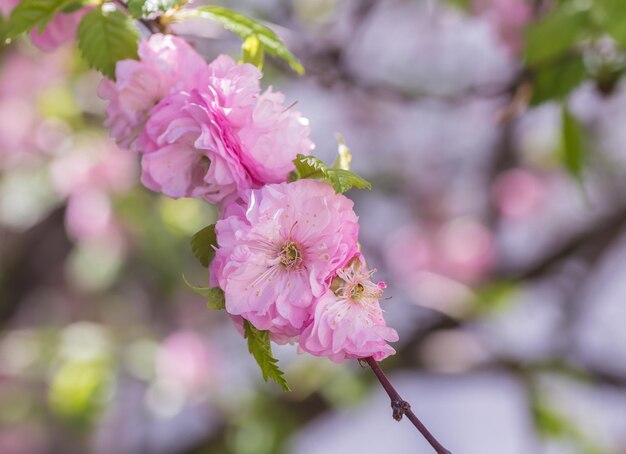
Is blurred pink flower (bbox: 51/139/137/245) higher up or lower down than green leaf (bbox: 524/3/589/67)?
lower down

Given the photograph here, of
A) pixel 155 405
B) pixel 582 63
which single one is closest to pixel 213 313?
pixel 155 405

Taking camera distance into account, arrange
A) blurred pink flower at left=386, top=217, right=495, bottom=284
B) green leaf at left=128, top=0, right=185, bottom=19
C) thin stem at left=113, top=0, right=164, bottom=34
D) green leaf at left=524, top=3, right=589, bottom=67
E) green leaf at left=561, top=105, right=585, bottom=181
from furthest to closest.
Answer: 1. blurred pink flower at left=386, top=217, right=495, bottom=284
2. green leaf at left=561, top=105, right=585, bottom=181
3. green leaf at left=524, top=3, right=589, bottom=67
4. thin stem at left=113, top=0, right=164, bottom=34
5. green leaf at left=128, top=0, right=185, bottom=19

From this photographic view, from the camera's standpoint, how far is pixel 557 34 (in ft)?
3.59

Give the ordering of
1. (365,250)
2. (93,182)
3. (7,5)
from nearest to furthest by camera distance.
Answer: (7,5), (93,182), (365,250)

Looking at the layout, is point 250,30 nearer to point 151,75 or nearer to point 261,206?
point 151,75

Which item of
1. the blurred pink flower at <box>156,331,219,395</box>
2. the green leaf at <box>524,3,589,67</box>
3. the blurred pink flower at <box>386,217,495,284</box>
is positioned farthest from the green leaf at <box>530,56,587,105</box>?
the blurred pink flower at <box>386,217,495,284</box>

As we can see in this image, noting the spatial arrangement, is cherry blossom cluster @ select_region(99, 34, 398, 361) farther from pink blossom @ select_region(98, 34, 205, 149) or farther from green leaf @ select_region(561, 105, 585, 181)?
green leaf @ select_region(561, 105, 585, 181)

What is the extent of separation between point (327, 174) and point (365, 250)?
2.20 metres

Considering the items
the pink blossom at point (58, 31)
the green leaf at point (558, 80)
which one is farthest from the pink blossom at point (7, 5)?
the green leaf at point (558, 80)

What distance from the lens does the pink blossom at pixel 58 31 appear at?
2.82ft

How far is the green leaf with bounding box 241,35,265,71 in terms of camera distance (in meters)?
0.78

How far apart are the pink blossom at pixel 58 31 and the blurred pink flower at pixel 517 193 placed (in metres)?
2.32

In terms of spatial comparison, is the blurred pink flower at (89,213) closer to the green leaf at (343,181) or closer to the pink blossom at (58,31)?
the pink blossom at (58,31)

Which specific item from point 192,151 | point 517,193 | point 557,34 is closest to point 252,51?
point 192,151
